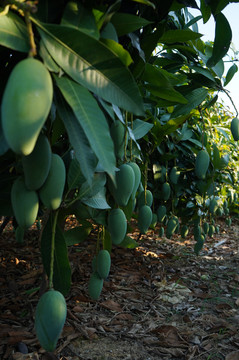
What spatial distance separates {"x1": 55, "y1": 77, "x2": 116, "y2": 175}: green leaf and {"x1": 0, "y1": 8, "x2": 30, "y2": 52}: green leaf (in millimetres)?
59

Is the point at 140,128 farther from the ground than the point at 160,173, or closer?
farther from the ground

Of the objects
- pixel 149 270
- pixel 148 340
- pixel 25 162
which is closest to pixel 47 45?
pixel 25 162

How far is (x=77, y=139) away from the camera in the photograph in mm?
470

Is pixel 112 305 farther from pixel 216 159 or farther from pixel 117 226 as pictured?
pixel 117 226

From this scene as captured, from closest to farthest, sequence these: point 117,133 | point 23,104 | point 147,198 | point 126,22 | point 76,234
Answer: point 23,104 < point 126,22 < point 117,133 < point 76,234 < point 147,198

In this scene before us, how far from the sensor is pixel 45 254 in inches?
26.9

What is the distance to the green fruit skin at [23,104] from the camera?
334 mm

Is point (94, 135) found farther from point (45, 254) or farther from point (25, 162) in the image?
point (45, 254)

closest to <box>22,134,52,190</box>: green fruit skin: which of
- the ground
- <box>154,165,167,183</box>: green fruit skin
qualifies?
the ground

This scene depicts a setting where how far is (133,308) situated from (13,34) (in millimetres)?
1592

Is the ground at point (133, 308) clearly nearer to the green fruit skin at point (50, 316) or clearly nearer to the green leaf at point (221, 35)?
the green fruit skin at point (50, 316)

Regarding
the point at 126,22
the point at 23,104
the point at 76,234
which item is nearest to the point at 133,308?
the point at 76,234

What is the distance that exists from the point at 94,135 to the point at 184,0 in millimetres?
539

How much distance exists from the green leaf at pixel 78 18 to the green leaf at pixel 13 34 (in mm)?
82
